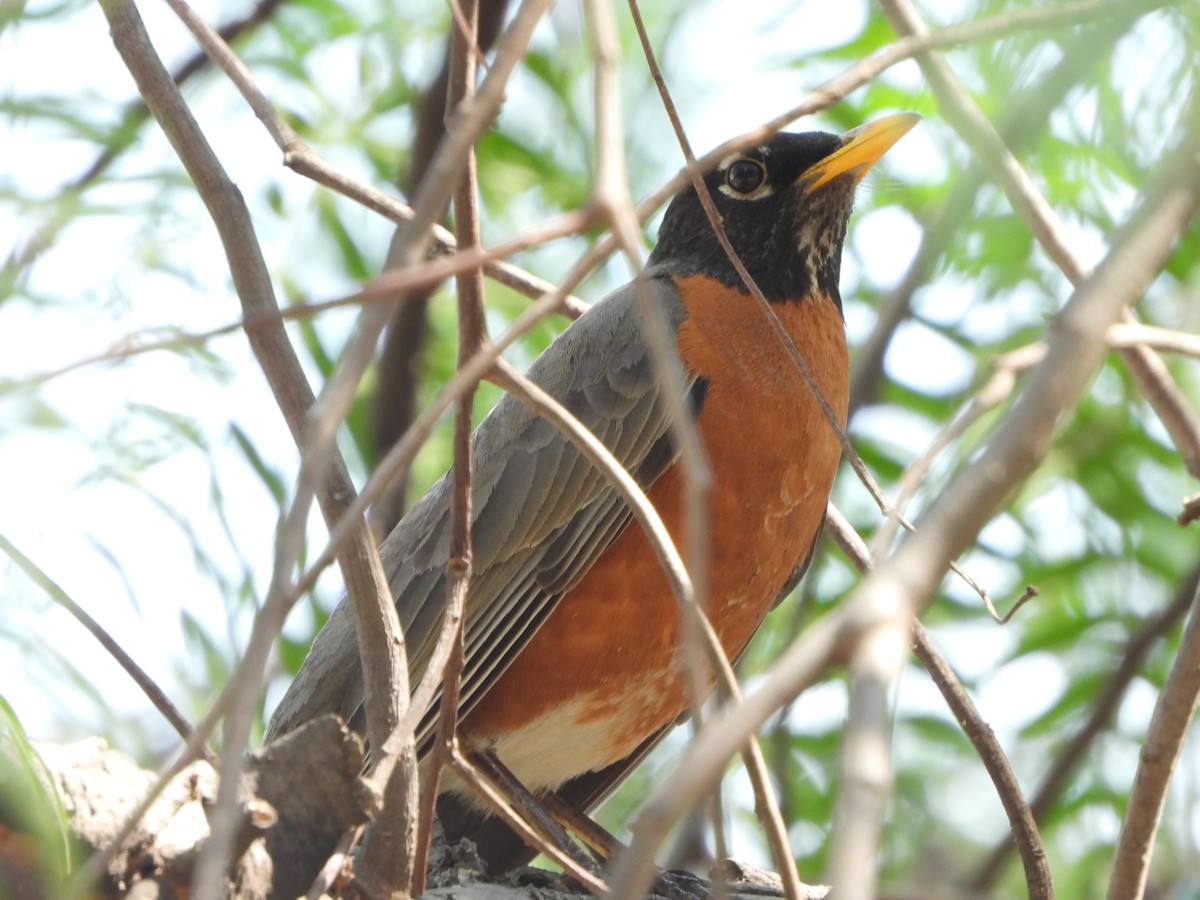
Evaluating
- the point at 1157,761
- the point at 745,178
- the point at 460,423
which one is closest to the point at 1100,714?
the point at 745,178

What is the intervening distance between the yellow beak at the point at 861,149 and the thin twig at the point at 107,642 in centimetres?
256

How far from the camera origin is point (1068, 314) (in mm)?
1522

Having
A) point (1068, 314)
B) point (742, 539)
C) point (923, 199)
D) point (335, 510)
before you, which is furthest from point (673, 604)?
point (1068, 314)

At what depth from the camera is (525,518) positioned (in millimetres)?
4113

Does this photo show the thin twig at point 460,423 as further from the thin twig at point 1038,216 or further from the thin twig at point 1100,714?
the thin twig at point 1100,714

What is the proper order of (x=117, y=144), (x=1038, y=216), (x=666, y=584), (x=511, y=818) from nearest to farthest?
1. (x=1038, y=216)
2. (x=511, y=818)
3. (x=666, y=584)
4. (x=117, y=144)

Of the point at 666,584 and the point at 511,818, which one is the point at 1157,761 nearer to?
the point at 511,818

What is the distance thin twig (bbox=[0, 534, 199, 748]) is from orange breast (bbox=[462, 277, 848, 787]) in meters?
1.34

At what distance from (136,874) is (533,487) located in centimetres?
184

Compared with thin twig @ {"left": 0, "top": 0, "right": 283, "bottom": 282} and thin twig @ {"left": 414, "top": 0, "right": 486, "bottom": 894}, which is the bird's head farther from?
thin twig @ {"left": 414, "top": 0, "right": 486, "bottom": 894}

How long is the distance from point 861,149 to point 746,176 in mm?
666

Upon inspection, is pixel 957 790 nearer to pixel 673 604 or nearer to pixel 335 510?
pixel 673 604

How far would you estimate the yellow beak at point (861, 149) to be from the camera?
4250 millimetres

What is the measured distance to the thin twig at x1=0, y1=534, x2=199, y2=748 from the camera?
89.8 inches
